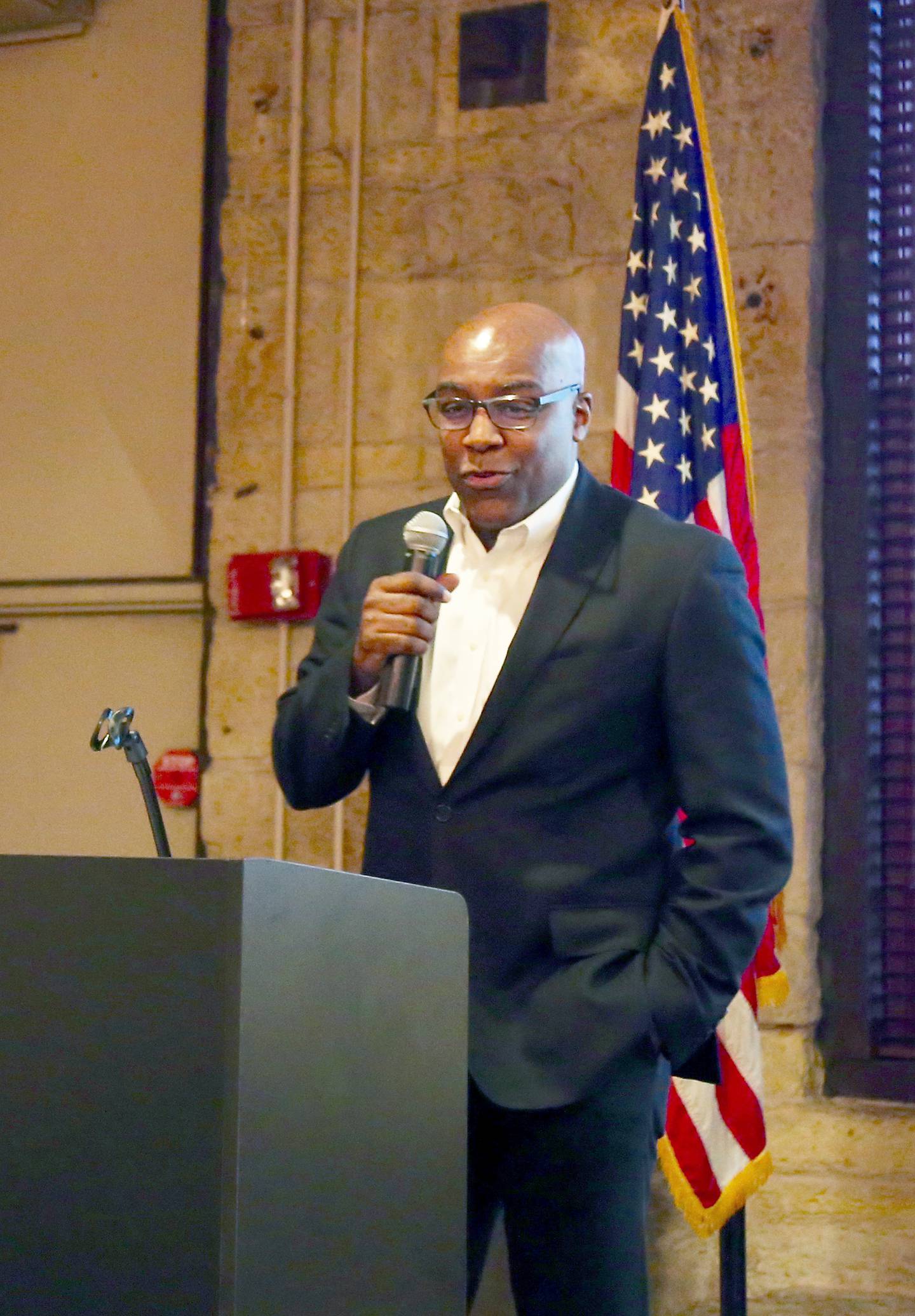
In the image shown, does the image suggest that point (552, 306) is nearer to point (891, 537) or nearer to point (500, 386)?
point (891, 537)

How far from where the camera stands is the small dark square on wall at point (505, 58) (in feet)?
11.3

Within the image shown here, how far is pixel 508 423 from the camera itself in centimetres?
206

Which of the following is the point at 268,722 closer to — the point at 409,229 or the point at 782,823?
the point at 409,229

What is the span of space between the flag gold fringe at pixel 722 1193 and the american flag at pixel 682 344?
168mm

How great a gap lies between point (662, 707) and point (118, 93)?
2588 millimetres

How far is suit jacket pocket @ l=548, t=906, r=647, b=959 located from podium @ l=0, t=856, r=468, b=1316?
772 mm

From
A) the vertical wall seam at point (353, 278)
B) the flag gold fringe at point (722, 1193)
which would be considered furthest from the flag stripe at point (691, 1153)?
the vertical wall seam at point (353, 278)

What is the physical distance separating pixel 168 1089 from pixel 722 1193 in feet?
6.37

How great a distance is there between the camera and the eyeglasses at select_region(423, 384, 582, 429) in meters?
2.06

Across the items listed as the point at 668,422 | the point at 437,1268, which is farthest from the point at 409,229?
the point at 437,1268

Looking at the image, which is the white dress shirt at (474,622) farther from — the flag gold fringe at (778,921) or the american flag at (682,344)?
the flag gold fringe at (778,921)

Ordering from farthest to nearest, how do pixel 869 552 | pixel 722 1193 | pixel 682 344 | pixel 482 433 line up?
1. pixel 869 552
2. pixel 682 344
3. pixel 722 1193
4. pixel 482 433

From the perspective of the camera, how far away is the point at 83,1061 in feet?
3.32

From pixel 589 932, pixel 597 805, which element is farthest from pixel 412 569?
pixel 589 932
